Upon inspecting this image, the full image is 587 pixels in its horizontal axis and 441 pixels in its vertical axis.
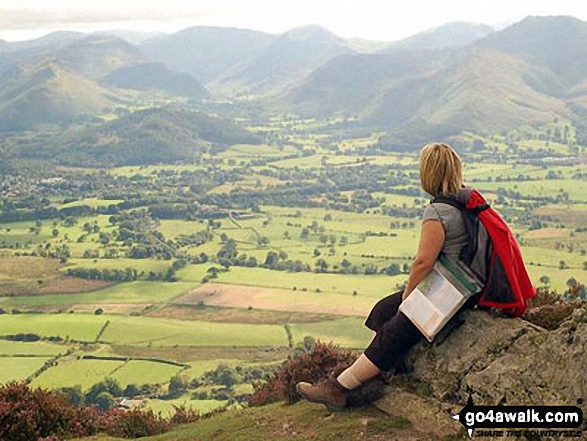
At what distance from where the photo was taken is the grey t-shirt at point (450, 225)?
30.7 feet

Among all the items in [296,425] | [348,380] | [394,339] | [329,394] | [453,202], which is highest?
[453,202]

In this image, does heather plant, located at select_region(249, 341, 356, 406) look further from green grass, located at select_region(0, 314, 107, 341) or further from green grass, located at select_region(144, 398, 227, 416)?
green grass, located at select_region(0, 314, 107, 341)

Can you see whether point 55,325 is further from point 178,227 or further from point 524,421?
point 524,421

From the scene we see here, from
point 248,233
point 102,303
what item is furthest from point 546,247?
point 102,303

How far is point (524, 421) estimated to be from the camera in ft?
27.3

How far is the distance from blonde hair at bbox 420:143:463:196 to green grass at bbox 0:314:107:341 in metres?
56.0

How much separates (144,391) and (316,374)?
118 feet

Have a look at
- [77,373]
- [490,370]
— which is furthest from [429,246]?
[77,373]

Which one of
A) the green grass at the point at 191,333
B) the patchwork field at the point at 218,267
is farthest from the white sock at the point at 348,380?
the green grass at the point at 191,333

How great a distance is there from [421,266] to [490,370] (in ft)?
5.49

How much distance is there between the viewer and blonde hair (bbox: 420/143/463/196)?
942cm

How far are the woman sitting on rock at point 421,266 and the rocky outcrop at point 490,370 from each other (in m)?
0.38

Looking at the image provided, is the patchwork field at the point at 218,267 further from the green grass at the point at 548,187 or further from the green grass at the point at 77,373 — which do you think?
the green grass at the point at 548,187

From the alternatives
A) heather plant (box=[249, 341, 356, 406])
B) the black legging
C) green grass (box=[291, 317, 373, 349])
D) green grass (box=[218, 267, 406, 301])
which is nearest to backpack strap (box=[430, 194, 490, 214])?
the black legging
